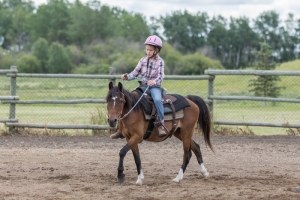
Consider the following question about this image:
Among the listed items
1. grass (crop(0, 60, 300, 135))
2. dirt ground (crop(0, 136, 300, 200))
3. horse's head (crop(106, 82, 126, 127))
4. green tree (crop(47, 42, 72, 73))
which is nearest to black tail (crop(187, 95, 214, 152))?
dirt ground (crop(0, 136, 300, 200))

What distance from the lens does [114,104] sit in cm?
804

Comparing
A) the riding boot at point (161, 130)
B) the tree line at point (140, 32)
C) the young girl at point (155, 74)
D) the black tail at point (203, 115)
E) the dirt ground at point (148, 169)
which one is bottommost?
the dirt ground at point (148, 169)

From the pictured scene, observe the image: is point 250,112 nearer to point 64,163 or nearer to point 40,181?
point 64,163

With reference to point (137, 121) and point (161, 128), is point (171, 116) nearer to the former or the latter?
point (161, 128)

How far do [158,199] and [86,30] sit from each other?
244ft

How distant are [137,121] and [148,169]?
4.89 feet

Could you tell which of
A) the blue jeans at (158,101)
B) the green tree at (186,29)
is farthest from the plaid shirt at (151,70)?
the green tree at (186,29)

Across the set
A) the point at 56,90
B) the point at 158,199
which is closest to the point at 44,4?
the point at 56,90

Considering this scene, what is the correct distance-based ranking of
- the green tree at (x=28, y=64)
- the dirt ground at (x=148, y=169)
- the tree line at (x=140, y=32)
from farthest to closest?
1. the tree line at (x=140, y=32)
2. the green tree at (x=28, y=64)
3. the dirt ground at (x=148, y=169)

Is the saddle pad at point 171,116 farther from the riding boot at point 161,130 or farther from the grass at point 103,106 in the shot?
the grass at point 103,106

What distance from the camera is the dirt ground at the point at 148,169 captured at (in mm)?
7727

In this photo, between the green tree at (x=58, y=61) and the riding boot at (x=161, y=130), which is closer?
the riding boot at (x=161, y=130)

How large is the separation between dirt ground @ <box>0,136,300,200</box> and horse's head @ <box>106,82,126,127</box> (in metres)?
0.97

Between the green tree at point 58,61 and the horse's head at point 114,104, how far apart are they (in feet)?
179
